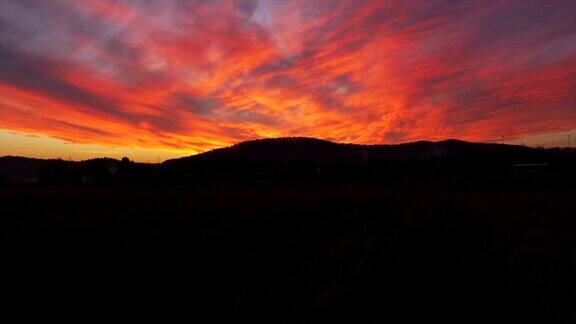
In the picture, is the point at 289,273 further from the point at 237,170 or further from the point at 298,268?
the point at 237,170

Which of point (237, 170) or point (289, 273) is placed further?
point (237, 170)

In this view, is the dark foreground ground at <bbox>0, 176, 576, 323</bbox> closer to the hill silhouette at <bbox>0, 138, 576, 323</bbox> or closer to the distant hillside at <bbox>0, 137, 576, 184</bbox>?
the hill silhouette at <bbox>0, 138, 576, 323</bbox>

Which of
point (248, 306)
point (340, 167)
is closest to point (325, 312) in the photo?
point (248, 306)

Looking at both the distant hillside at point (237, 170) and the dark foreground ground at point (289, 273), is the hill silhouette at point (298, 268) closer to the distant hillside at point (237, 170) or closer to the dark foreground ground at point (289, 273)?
the dark foreground ground at point (289, 273)

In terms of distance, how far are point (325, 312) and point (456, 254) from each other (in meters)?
5.72

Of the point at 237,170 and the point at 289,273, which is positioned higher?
the point at 237,170

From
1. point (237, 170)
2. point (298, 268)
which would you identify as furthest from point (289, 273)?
point (237, 170)

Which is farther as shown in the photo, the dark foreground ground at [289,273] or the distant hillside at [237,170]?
the distant hillside at [237,170]

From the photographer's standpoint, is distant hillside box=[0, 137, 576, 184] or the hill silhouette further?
distant hillside box=[0, 137, 576, 184]

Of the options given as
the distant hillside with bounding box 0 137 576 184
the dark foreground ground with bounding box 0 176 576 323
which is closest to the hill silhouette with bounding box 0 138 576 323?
the dark foreground ground with bounding box 0 176 576 323

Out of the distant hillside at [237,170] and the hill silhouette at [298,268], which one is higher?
the distant hillside at [237,170]

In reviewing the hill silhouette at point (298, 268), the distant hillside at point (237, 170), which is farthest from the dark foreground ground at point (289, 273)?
the distant hillside at point (237, 170)

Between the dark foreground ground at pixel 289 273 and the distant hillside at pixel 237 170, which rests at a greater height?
the distant hillside at pixel 237 170

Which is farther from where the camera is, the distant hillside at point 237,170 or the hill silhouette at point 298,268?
the distant hillside at point 237,170
